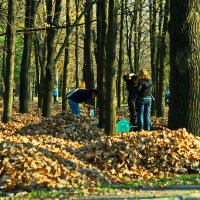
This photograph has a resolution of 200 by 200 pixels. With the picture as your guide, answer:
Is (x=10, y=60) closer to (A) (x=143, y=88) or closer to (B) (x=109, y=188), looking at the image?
(A) (x=143, y=88)

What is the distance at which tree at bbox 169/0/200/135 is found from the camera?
9.66 meters

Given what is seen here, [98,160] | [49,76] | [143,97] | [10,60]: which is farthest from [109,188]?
[49,76]

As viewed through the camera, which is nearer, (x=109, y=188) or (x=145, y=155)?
(x=109, y=188)

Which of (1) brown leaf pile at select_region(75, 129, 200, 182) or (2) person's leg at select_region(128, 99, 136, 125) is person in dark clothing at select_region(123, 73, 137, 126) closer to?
(2) person's leg at select_region(128, 99, 136, 125)

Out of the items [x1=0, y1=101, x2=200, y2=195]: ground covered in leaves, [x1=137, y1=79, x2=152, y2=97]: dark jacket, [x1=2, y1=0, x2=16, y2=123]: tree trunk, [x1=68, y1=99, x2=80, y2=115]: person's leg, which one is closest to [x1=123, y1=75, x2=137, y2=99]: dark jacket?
[x1=137, y1=79, x2=152, y2=97]: dark jacket

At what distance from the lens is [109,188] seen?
276 inches

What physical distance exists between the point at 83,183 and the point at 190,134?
3.16 meters

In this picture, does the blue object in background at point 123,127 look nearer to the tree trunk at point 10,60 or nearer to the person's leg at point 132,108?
the person's leg at point 132,108

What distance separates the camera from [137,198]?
6.46 meters

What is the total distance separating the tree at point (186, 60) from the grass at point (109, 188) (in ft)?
6.70

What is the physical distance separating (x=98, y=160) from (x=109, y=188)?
1.46 metres

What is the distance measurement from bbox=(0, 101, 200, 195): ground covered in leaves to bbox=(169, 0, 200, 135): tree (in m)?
0.60

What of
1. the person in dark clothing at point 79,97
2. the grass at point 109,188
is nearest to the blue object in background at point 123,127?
the person in dark clothing at point 79,97

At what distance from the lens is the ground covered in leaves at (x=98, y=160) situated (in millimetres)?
7156
